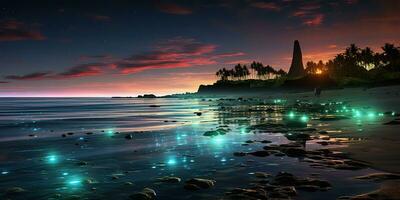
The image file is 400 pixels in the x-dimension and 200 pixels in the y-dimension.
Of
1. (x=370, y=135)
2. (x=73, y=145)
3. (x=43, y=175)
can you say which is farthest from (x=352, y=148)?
(x=73, y=145)

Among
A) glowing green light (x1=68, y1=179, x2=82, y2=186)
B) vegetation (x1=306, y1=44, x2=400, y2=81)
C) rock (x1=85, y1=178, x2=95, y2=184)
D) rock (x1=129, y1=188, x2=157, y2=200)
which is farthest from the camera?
vegetation (x1=306, y1=44, x2=400, y2=81)

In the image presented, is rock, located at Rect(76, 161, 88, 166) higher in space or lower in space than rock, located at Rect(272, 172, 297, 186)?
lower

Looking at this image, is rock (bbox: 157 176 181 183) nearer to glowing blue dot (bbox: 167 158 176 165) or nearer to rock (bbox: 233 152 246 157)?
glowing blue dot (bbox: 167 158 176 165)

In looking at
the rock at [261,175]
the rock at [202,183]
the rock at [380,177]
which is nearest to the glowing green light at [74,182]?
the rock at [202,183]

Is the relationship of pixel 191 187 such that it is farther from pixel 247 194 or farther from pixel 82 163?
pixel 82 163

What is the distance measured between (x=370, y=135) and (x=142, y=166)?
913 cm

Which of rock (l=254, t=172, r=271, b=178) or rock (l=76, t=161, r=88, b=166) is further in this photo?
rock (l=76, t=161, r=88, b=166)

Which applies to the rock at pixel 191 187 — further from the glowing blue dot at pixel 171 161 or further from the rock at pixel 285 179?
the glowing blue dot at pixel 171 161

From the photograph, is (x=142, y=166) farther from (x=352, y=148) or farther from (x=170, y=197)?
(x=352, y=148)

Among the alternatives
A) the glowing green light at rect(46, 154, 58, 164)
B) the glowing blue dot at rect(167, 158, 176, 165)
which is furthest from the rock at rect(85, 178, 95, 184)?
the glowing green light at rect(46, 154, 58, 164)

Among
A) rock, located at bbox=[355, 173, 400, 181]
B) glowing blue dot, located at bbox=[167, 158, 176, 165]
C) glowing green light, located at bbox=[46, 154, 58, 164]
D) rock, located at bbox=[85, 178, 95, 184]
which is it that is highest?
rock, located at bbox=[355, 173, 400, 181]

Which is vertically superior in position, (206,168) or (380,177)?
(380,177)

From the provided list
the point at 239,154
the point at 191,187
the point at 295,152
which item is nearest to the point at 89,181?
the point at 191,187

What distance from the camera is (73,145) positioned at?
15.1 meters
